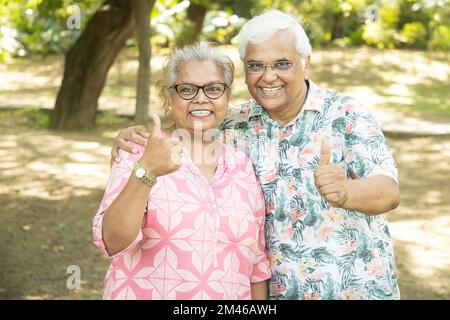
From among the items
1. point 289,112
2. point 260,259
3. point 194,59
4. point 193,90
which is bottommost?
point 260,259

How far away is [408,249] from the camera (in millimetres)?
6273

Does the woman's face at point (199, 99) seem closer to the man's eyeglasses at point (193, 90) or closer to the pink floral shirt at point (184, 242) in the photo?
the man's eyeglasses at point (193, 90)

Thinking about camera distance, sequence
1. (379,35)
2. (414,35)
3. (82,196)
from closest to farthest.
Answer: (82,196) < (379,35) < (414,35)

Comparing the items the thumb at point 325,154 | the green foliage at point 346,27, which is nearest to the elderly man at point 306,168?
the thumb at point 325,154

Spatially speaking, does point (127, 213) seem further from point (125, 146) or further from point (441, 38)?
point (441, 38)

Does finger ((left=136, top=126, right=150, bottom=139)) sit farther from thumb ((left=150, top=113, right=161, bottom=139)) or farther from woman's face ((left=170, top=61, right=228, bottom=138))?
thumb ((left=150, top=113, right=161, bottom=139))

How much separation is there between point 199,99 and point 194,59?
6.1 inches

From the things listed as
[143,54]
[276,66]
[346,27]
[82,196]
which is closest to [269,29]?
[276,66]

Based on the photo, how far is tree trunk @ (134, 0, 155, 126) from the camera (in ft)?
20.0

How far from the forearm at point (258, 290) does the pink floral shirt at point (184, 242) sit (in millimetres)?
218

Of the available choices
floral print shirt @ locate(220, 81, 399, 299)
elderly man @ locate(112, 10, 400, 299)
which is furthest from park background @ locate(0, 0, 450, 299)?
floral print shirt @ locate(220, 81, 399, 299)

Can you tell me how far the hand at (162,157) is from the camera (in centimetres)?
213

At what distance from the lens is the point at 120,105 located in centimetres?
1396

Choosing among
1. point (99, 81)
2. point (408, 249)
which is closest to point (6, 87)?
point (99, 81)
